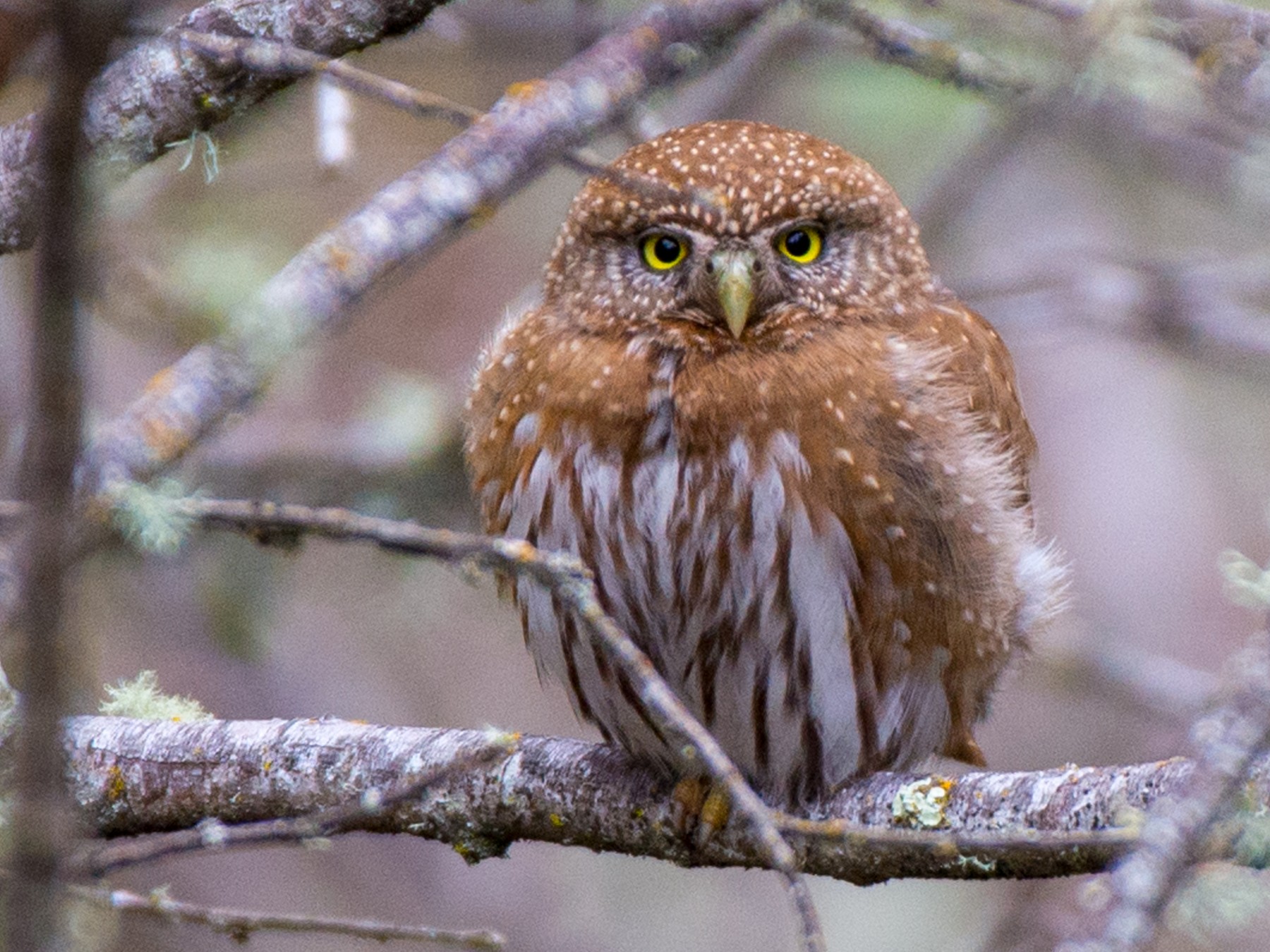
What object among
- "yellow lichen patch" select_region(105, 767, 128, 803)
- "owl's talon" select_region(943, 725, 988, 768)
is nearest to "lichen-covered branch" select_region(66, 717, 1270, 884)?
"yellow lichen patch" select_region(105, 767, 128, 803)

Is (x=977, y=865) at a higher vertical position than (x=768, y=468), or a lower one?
lower

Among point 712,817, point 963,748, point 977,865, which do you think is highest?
point 977,865

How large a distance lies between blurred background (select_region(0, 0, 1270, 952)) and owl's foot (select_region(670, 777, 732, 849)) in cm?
108

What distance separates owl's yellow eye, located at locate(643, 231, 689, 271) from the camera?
3.77 meters

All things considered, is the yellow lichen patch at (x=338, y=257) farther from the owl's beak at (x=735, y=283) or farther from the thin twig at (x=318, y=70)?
the owl's beak at (x=735, y=283)

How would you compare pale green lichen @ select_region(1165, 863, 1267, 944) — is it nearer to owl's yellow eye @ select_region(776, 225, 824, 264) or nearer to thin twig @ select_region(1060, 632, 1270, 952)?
thin twig @ select_region(1060, 632, 1270, 952)

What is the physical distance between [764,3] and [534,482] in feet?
3.92

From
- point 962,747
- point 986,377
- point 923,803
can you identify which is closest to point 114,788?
point 923,803

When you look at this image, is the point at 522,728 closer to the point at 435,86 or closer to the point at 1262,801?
the point at 435,86

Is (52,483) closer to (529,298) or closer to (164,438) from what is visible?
(164,438)

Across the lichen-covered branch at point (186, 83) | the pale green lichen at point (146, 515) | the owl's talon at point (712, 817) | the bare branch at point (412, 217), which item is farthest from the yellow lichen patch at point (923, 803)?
the lichen-covered branch at point (186, 83)

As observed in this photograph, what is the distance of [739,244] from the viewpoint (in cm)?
368

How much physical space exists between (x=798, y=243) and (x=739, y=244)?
216mm

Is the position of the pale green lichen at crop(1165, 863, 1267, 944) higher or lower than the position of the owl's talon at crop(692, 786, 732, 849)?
higher
